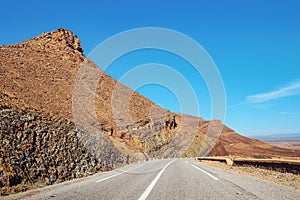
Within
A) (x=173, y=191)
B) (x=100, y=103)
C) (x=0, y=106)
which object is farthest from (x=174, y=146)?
(x=173, y=191)

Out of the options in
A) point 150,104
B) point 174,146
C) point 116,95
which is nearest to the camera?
point 116,95

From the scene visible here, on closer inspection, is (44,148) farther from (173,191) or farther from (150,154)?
(150,154)

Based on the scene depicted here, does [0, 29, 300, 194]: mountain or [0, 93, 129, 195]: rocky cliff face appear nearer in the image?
[0, 93, 129, 195]: rocky cliff face

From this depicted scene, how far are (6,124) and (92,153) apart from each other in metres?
7.01

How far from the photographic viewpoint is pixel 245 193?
7.05 metres

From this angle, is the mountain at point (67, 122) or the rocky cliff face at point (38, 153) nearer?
the rocky cliff face at point (38, 153)

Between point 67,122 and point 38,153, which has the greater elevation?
point 67,122

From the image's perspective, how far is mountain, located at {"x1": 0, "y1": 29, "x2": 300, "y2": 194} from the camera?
14.1m

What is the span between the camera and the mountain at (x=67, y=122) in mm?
14055

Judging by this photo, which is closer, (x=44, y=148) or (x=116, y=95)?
(x=44, y=148)

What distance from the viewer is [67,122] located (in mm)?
21078

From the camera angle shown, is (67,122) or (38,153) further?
(67,122)

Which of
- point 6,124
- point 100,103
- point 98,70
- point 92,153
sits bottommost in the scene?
point 92,153

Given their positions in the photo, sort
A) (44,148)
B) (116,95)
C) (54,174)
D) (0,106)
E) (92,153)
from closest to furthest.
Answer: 1. (54,174)
2. (44,148)
3. (0,106)
4. (92,153)
5. (116,95)
